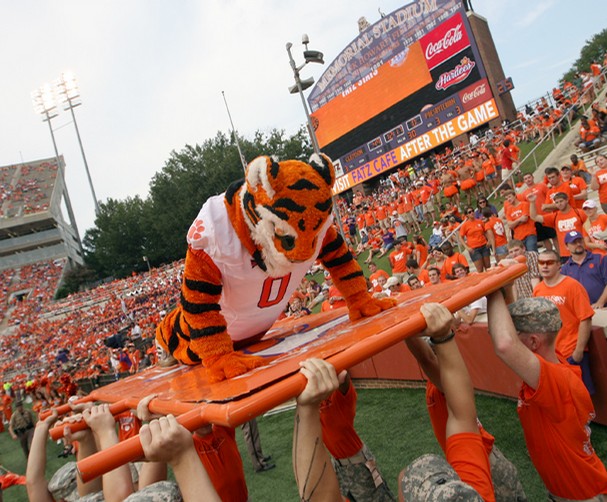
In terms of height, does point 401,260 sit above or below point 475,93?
below

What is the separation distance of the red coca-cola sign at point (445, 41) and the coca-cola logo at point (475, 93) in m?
1.98

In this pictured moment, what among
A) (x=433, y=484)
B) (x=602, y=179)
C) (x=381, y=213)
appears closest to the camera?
(x=433, y=484)

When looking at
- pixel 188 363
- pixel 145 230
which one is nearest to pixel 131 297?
pixel 145 230

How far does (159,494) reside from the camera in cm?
131

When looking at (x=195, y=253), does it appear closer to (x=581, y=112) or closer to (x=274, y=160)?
(x=274, y=160)

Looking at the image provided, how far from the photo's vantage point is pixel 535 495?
10.4 ft

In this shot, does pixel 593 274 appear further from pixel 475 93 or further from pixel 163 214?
pixel 163 214

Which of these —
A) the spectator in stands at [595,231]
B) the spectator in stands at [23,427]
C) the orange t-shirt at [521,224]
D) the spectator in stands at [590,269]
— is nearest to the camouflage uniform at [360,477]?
the spectator in stands at [590,269]

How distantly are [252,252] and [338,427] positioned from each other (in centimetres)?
94

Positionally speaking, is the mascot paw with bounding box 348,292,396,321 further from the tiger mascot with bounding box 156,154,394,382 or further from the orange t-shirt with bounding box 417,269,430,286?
the orange t-shirt with bounding box 417,269,430,286

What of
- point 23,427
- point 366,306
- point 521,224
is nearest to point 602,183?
point 521,224

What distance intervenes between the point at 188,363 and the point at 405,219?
42.6 ft

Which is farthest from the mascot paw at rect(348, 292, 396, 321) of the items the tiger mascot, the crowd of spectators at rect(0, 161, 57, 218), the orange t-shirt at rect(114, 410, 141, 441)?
the crowd of spectators at rect(0, 161, 57, 218)

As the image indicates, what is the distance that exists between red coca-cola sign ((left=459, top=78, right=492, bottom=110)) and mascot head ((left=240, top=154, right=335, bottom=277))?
70.2 feet
